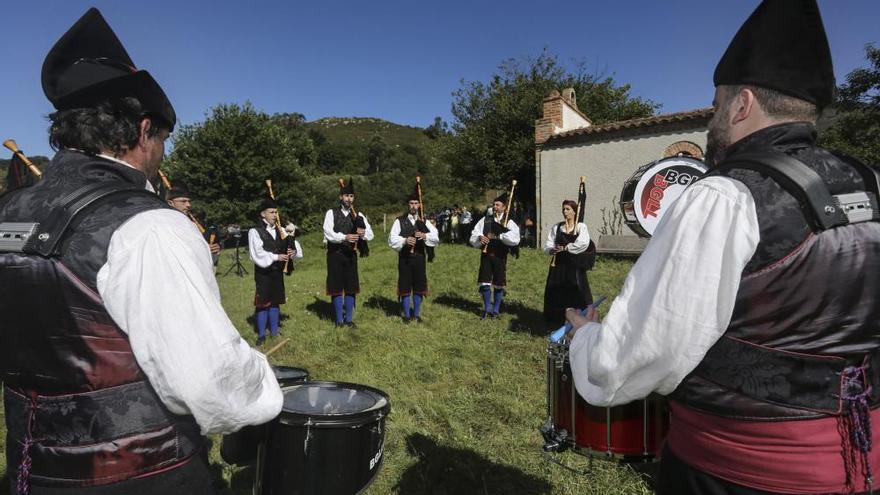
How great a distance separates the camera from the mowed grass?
332 centimetres

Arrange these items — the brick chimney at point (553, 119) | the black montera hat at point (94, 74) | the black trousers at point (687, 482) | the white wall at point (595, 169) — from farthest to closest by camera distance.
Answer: the brick chimney at point (553, 119) < the white wall at point (595, 169) < the black montera hat at point (94, 74) < the black trousers at point (687, 482)

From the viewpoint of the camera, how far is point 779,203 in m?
1.26

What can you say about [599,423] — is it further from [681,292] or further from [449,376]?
[449,376]

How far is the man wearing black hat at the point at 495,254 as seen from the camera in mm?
7812

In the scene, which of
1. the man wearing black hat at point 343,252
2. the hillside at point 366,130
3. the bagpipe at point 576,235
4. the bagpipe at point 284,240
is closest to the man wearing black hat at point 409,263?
the man wearing black hat at point 343,252

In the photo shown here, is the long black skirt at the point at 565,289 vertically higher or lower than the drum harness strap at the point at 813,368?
lower

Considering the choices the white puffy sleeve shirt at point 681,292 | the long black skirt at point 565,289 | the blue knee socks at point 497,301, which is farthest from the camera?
the blue knee socks at point 497,301

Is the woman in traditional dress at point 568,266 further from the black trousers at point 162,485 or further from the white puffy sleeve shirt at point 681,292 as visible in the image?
the black trousers at point 162,485

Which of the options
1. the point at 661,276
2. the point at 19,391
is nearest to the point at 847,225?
the point at 661,276

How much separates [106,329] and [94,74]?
2.49 feet

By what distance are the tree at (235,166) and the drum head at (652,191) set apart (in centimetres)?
2950

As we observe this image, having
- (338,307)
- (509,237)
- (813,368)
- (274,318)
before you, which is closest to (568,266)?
(509,237)

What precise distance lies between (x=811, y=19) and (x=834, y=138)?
52.1 feet

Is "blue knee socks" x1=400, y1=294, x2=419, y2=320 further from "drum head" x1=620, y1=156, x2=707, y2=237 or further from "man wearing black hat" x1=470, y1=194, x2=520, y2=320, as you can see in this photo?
"drum head" x1=620, y1=156, x2=707, y2=237
